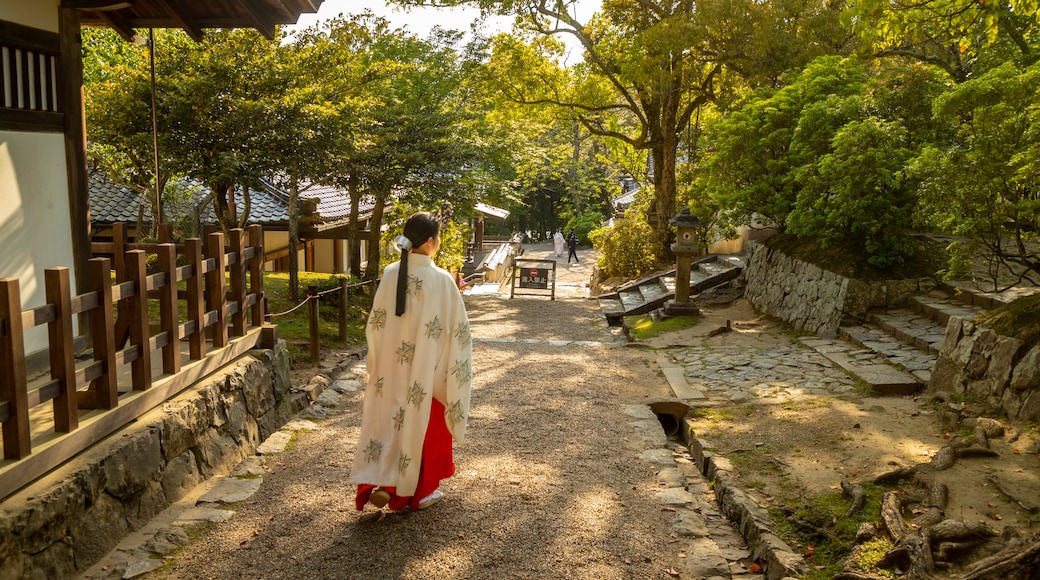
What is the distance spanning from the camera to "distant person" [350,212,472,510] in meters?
4.67

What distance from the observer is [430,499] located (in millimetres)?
4895

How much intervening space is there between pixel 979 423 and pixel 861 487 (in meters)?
1.56

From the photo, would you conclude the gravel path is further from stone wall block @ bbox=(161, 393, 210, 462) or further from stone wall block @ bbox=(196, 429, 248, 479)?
stone wall block @ bbox=(161, 393, 210, 462)

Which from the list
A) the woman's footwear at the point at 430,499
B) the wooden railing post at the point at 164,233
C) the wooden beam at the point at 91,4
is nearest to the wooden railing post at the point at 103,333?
the woman's footwear at the point at 430,499

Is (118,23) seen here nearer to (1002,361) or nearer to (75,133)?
(75,133)

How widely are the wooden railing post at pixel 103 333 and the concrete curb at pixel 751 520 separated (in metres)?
4.10

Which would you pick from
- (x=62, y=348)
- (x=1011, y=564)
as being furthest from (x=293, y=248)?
(x=1011, y=564)

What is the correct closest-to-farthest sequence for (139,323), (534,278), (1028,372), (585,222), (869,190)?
(139,323), (1028,372), (869,190), (534,278), (585,222)

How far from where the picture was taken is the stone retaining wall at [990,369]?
226 inches

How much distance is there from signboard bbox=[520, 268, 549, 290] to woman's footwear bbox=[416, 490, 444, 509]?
14150 mm

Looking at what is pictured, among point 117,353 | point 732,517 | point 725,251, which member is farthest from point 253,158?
point 725,251

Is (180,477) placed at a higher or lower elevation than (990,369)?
lower

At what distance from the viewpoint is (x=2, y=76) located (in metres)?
5.74

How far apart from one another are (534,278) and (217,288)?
13387 millimetres
